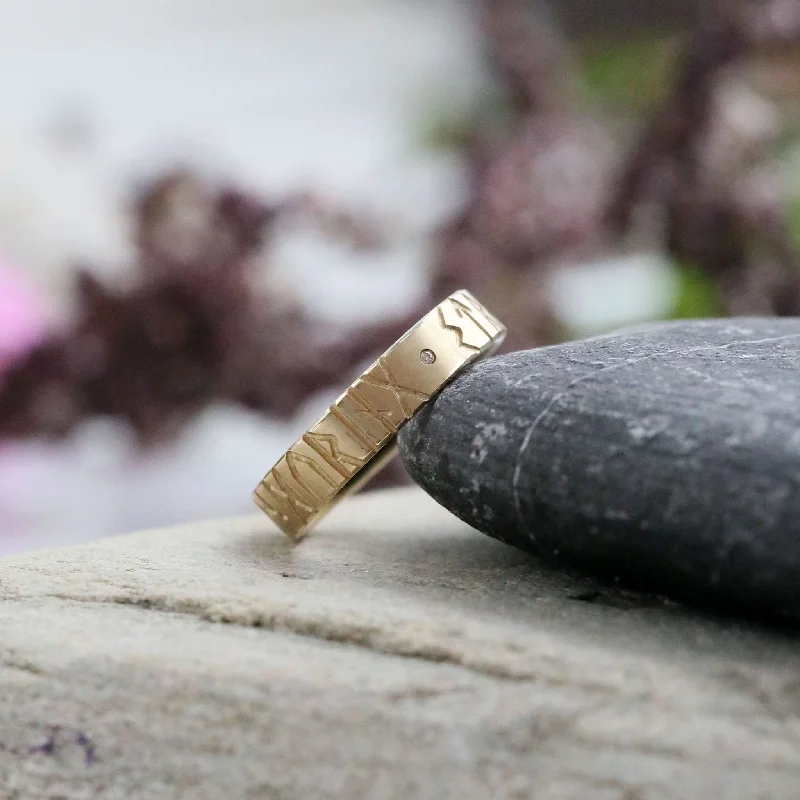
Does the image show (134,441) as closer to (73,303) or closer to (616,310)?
(73,303)

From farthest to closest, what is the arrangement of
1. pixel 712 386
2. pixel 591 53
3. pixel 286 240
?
pixel 591 53 < pixel 286 240 < pixel 712 386

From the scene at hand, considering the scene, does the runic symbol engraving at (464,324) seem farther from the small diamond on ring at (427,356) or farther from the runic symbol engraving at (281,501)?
the runic symbol engraving at (281,501)

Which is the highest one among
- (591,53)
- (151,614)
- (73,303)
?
(591,53)

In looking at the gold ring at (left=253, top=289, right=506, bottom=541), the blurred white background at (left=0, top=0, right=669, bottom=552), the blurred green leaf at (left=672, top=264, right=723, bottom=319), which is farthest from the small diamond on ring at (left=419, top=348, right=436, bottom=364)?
the blurred green leaf at (left=672, top=264, right=723, bottom=319)

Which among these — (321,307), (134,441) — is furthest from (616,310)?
(134,441)

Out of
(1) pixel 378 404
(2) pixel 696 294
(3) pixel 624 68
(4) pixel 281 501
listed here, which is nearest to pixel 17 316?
(4) pixel 281 501

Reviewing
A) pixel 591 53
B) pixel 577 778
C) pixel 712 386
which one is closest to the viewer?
pixel 577 778

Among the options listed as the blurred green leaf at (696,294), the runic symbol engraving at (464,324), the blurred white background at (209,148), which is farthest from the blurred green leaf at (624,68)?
the runic symbol engraving at (464,324)
